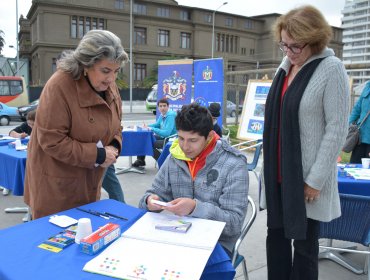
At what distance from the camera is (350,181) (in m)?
2.81

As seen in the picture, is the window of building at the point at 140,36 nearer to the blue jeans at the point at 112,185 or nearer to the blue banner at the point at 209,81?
the blue banner at the point at 209,81

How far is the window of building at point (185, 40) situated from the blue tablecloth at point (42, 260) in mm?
39172

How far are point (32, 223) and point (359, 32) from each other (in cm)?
6082

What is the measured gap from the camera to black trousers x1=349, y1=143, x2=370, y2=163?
418 cm

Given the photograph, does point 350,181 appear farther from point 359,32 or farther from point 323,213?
point 359,32

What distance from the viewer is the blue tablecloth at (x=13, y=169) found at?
3766mm

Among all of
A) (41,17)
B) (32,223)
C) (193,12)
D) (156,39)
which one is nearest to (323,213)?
(32,223)

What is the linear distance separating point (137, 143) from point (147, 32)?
32659 millimetres

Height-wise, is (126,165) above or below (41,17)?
below

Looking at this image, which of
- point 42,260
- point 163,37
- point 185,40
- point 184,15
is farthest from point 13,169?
point 184,15

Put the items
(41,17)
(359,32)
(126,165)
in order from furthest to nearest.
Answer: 1. (359,32)
2. (41,17)
3. (126,165)

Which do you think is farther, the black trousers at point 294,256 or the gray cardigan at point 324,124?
the black trousers at point 294,256

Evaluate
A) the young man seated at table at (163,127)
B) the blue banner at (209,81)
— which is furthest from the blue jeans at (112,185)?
the blue banner at (209,81)

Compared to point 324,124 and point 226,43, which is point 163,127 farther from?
point 226,43
